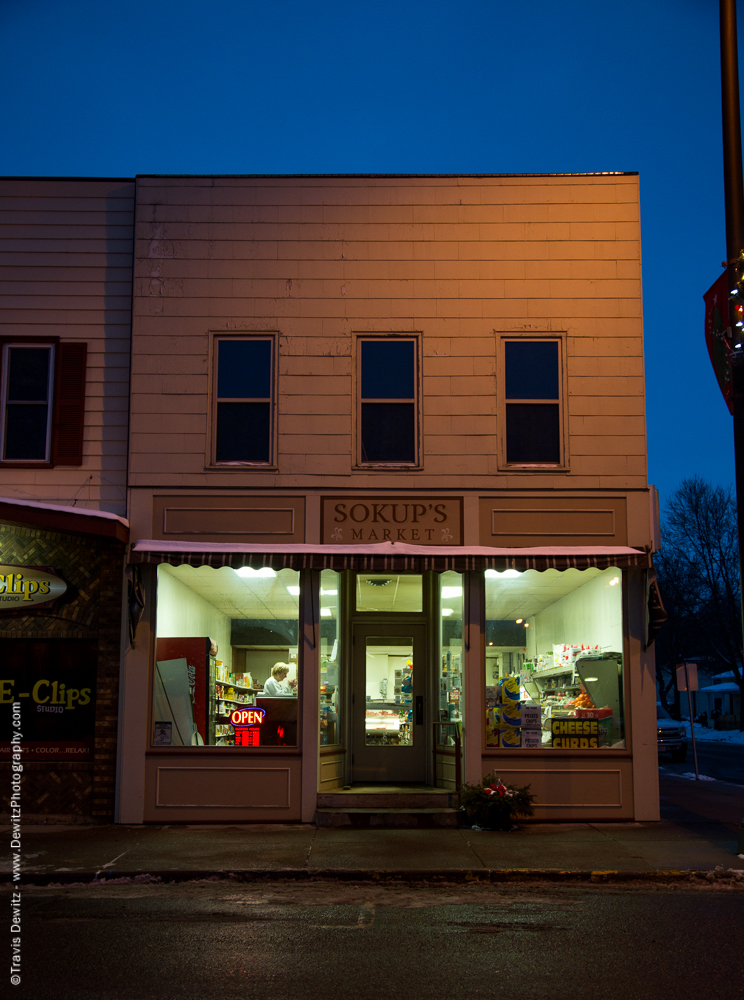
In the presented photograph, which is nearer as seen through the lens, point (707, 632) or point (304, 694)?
point (304, 694)

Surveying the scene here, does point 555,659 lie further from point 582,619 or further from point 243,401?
point 243,401

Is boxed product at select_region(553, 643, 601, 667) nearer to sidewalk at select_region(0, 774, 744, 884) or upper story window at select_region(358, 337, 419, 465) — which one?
sidewalk at select_region(0, 774, 744, 884)

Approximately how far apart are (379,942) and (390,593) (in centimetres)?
736

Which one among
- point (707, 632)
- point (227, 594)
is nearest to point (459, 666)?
point (227, 594)

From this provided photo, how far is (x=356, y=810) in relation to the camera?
11.7 m

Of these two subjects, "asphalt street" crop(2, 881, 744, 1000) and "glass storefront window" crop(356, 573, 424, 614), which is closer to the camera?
"asphalt street" crop(2, 881, 744, 1000)

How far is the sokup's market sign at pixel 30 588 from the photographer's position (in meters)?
12.1

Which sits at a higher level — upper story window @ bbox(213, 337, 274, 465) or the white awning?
upper story window @ bbox(213, 337, 274, 465)

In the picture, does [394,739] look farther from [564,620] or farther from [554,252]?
[554,252]

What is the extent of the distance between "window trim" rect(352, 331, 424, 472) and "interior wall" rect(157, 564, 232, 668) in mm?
2803

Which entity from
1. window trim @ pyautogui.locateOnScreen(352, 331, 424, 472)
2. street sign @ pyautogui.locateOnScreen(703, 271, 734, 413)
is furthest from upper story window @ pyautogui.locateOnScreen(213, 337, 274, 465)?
street sign @ pyautogui.locateOnScreen(703, 271, 734, 413)

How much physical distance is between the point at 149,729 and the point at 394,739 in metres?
3.63

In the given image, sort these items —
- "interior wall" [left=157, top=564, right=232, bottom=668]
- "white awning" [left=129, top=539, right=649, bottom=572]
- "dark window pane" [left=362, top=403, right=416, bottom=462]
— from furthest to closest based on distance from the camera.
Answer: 1. "dark window pane" [left=362, top=403, right=416, bottom=462]
2. "interior wall" [left=157, top=564, right=232, bottom=668]
3. "white awning" [left=129, top=539, right=649, bottom=572]

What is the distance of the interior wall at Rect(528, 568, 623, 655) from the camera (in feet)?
40.9
